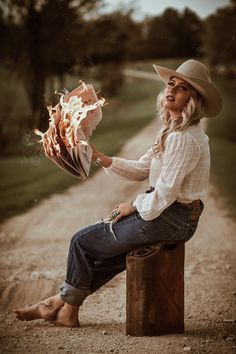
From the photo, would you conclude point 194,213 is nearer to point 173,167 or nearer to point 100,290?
point 173,167

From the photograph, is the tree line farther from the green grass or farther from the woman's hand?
the woman's hand

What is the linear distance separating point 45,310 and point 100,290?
1399 millimetres

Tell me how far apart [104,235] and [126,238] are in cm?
17

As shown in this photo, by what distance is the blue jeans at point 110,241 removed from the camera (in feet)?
12.9

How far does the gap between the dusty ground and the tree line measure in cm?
272

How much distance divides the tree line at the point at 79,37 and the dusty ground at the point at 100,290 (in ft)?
8.93

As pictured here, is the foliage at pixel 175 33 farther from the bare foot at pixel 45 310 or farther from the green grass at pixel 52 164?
the bare foot at pixel 45 310

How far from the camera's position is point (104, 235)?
4090mm

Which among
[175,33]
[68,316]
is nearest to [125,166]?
[68,316]

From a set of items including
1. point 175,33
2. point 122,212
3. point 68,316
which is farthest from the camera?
point 175,33

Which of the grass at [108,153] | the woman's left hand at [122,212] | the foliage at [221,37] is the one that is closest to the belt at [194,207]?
the woman's left hand at [122,212]

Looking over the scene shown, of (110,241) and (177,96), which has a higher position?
(177,96)

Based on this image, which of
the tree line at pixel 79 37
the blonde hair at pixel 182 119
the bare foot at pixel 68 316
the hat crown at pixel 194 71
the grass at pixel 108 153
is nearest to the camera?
the blonde hair at pixel 182 119

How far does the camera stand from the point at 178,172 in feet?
12.3
